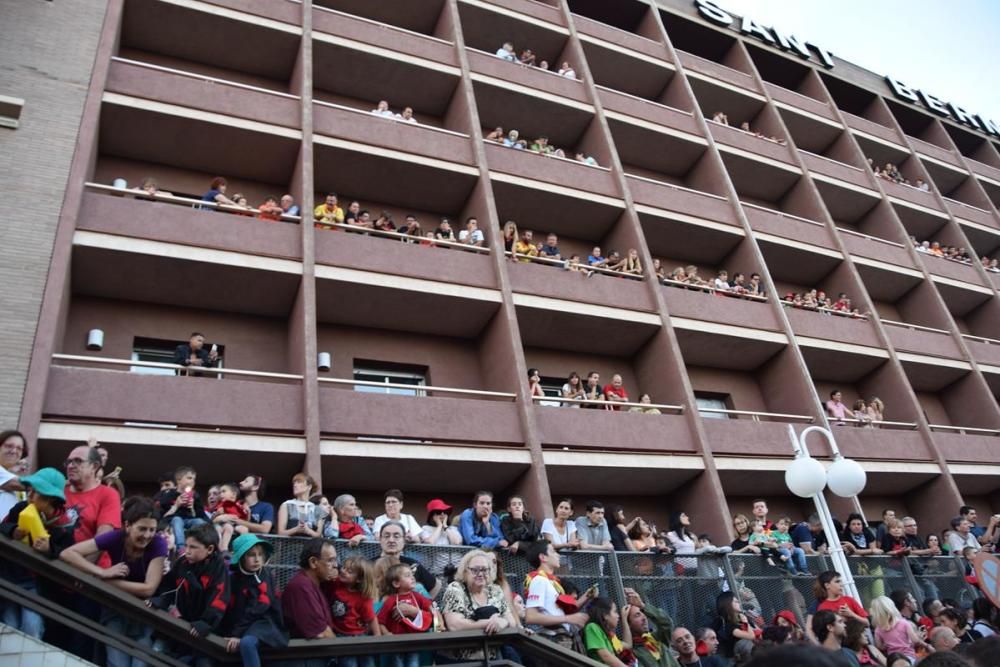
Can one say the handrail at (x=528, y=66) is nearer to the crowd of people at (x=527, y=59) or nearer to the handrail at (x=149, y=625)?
the crowd of people at (x=527, y=59)

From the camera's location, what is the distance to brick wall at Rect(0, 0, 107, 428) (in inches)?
450

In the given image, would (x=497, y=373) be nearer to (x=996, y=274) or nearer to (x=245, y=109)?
(x=245, y=109)

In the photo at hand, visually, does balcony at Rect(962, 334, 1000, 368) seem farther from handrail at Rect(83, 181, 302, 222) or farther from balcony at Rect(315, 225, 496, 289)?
handrail at Rect(83, 181, 302, 222)

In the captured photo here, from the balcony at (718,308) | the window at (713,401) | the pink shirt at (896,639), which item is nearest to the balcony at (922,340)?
the balcony at (718,308)

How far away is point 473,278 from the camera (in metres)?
16.1

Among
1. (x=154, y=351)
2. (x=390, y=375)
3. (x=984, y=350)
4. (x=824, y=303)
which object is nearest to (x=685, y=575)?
(x=390, y=375)

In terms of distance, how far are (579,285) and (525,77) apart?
6.38 m

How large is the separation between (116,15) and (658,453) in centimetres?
1373

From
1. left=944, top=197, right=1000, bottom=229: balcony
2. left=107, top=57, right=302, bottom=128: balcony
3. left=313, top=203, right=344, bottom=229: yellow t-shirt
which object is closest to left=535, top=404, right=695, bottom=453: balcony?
left=313, top=203, right=344, bottom=229: yellow t-shirt

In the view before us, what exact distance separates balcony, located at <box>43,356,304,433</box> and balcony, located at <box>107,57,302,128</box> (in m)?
5.43

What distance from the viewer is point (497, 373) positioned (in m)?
16.0

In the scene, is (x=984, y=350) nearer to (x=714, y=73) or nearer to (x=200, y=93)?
(x=714, y=73)

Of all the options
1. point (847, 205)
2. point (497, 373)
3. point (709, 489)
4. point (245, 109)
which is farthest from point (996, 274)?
point (245, 109)

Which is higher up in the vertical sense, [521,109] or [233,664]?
[521,109]
